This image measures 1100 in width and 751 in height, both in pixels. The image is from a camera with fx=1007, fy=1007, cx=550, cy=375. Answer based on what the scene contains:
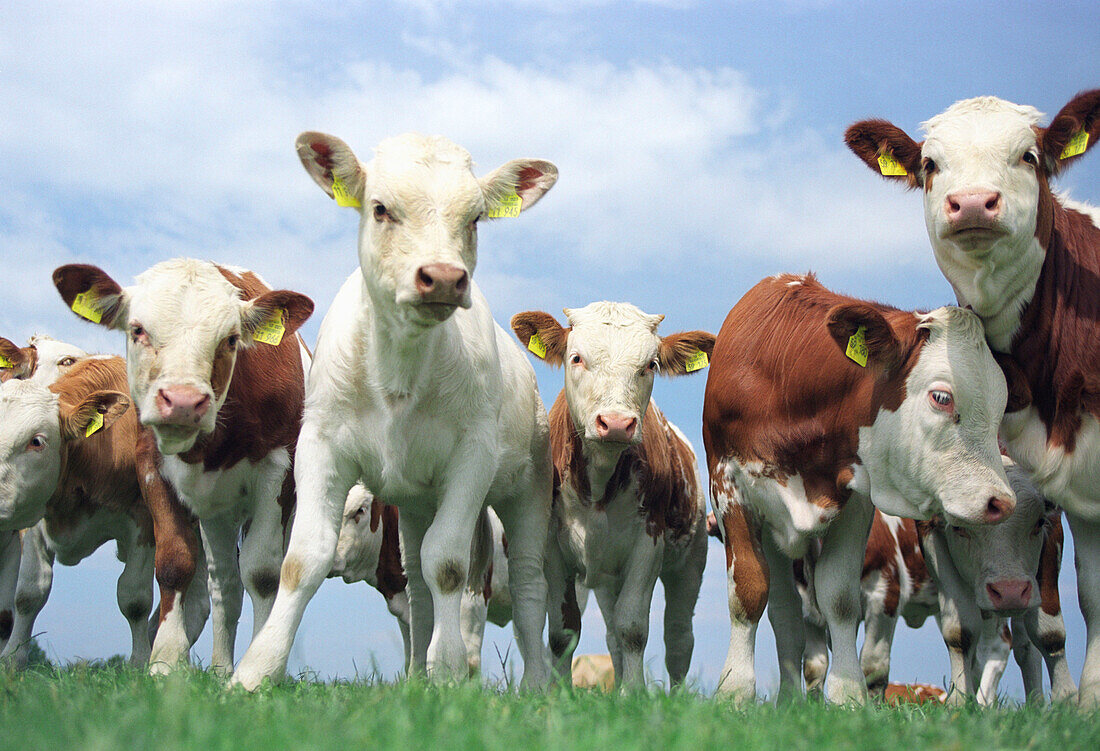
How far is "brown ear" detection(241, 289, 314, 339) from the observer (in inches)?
253

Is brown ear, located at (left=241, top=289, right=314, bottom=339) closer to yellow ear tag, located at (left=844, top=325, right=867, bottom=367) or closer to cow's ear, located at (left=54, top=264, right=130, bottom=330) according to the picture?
cow's ear, located at (left=54, top=264, right=130, bottom=330)

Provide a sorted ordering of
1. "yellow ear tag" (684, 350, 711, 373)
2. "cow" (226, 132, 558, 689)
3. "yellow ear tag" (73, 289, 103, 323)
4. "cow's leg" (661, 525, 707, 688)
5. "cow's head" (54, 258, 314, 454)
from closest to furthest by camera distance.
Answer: "cow" (226, 132, 558, 689)
"cow's head" (54, 258, 314, 454)
"yellow ear tag" (73, 289, 103, 323)
"yellow ear tag" (684, 350, 711, 373)
"cow's leg" (661, 525, 707, 688)

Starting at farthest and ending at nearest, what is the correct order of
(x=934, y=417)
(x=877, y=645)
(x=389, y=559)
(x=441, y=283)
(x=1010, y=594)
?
1. (x=389, y=559)
2. (x=877, y=645)
3. (x=1010, y=594)
4. (x=934, y=417)
5. (x=441, y=283)

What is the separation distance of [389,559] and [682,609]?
355cm

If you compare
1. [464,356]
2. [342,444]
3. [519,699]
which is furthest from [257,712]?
[464,356]

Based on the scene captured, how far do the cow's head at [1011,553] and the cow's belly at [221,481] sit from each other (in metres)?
4.94

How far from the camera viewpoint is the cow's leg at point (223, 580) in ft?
22.9

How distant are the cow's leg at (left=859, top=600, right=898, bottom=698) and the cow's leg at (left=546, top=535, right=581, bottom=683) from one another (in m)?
3.23

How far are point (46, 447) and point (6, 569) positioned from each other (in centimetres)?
Result: 146

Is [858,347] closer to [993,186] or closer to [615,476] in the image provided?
[993,186]

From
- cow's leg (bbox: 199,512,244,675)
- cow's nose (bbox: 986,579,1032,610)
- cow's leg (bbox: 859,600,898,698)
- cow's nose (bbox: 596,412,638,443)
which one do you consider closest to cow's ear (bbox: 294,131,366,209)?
cow's nose (bbox: 596,412,638,443)

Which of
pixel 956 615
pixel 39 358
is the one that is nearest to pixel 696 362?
pixel 956 615

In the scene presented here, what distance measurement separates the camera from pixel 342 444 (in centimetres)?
540

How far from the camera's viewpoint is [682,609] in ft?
27.7
